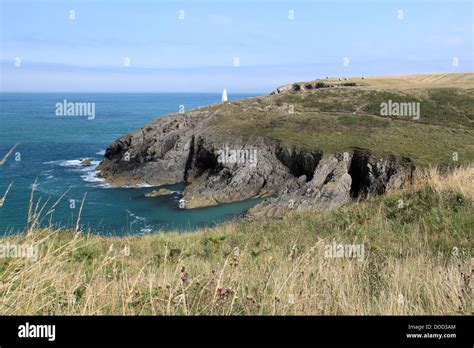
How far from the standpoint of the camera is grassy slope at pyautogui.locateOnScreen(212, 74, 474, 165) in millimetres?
53281

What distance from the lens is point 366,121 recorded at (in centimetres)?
6669

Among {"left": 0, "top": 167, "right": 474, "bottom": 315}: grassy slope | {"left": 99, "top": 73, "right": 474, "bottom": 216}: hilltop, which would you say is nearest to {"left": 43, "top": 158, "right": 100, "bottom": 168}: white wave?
{"left": 99, "top": 73, "right": 474, "bottom": 216}: hilltop

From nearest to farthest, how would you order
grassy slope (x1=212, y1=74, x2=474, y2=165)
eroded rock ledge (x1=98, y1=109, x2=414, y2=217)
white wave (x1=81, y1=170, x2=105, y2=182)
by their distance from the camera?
eroded rock ledge (x1=98, y1=109, x2=414, y2=217) → grassy slope (x1=212, y1=74, x2=474, y2=165) → white wave (x1=81, y1=170, x2=105, y2=182)

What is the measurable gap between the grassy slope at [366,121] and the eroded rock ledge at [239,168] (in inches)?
95.3

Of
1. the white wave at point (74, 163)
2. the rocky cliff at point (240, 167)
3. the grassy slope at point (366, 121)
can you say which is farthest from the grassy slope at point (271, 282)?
the white wave at point (74, 163)

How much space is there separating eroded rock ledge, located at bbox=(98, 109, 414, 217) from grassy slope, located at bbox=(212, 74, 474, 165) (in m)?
2.42

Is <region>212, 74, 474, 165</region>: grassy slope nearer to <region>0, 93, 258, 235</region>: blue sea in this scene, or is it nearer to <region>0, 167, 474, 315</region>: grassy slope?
<region>0, 93, 258, 235</region>: blue sea

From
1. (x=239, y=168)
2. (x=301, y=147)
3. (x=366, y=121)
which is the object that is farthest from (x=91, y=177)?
(x=366, y=121)

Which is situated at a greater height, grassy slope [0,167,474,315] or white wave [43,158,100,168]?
grassy slope [0,167,474,315]

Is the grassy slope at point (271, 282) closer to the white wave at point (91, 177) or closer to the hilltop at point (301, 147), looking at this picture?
the hilltop at point (301, 147)

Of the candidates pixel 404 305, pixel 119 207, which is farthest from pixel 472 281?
pixel 119 207

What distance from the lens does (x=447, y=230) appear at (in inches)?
288

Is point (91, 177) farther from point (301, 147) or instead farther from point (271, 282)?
point (271, 282)
